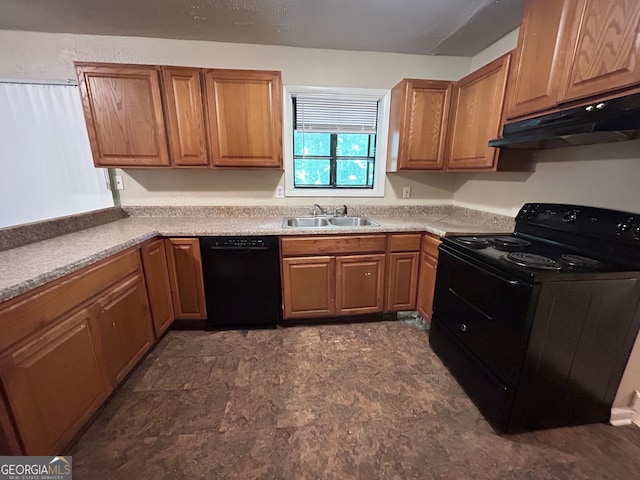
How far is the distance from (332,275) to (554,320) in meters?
1.42

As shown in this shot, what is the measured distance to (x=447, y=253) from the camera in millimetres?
1801

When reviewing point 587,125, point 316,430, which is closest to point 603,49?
point 587,125

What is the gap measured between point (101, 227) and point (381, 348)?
240 cm

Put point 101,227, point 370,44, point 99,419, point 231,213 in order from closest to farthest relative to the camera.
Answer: point 99,419, point 101,227, point 370,44, point 231,213

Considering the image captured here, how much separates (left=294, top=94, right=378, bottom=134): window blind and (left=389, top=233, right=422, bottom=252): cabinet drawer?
116 cm

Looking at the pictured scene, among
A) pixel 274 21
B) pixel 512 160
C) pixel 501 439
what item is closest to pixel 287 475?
pixel 501 439

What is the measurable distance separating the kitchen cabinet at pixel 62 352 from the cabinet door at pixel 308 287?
109 centimetres

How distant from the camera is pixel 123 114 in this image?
2.04 m

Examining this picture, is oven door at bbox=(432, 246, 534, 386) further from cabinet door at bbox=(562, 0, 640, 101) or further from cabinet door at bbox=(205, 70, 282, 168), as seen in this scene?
cabinet door at bbox=(205, 70, 282, 168)

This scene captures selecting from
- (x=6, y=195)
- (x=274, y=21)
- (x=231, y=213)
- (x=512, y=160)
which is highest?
(x=274, y=21)

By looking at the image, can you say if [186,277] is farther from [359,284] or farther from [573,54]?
[573,54]

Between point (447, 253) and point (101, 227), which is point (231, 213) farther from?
point (447, 253)

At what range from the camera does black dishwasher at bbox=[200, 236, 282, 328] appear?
2078 mm

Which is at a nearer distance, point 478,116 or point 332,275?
point 478,116
